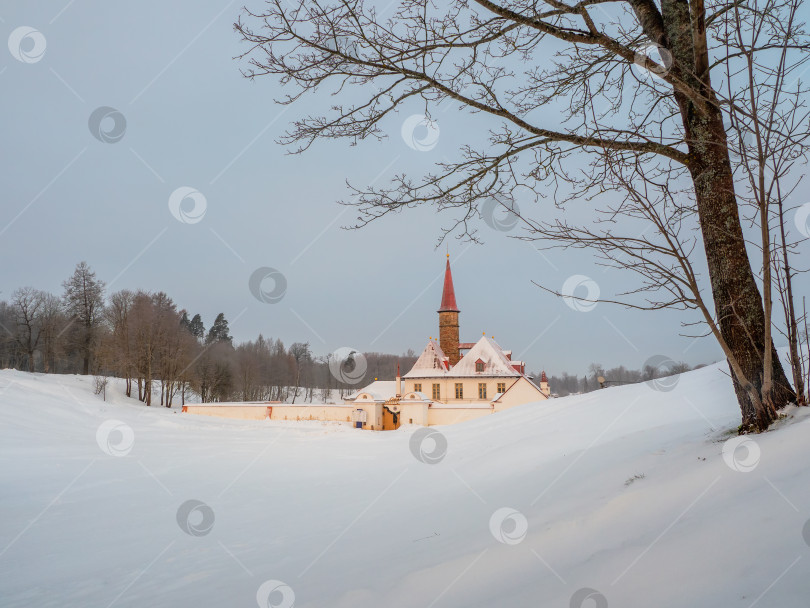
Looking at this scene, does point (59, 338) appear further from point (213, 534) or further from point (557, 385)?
point (557, 385)

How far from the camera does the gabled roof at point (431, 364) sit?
151 feet

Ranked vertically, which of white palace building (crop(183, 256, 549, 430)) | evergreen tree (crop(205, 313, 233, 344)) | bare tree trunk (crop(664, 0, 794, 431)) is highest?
evergreen tree (crop(205, 313, 233, 344))

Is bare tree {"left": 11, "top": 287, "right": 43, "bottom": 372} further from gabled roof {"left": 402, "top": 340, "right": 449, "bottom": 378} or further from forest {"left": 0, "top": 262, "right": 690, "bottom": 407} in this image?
gabled roof {"left": 402, "top": 340, "right": 449, "bottom": 378}

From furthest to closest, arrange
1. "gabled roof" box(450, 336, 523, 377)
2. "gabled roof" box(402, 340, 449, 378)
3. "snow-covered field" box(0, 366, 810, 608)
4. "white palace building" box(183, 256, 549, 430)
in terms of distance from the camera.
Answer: "gabled roof" box(402, 340, 449, 378), "gabled roof" box(450, 336, 523, 377), "white palace building" box(183, 256, 549, 430), "snow-covered field" box(0, 366, 810, 608)

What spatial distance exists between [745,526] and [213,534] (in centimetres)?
608

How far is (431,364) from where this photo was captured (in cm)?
4678
